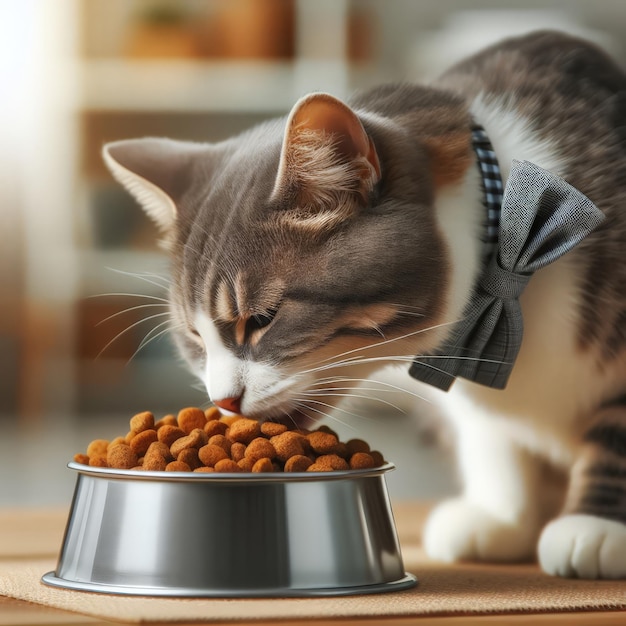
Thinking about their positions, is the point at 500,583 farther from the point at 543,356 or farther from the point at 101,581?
the point at 101,581

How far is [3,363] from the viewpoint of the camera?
12.3 feet

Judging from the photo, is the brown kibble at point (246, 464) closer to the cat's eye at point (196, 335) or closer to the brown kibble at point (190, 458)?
the brown kibble at point (190, 458)

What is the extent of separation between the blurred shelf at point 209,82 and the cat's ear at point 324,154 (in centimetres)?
270

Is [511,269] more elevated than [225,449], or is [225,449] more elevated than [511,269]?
[511,269]

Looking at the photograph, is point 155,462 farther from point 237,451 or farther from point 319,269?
point 319,269

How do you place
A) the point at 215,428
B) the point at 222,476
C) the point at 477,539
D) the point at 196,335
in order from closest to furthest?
the point at 222,476, the point at 215,428, the point at 196,335, the point at 477,539

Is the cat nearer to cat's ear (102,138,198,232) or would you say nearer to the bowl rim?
cat's ear (102,138,198,232)

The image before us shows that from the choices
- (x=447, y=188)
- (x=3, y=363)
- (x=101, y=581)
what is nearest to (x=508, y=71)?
(x=447, y=188)

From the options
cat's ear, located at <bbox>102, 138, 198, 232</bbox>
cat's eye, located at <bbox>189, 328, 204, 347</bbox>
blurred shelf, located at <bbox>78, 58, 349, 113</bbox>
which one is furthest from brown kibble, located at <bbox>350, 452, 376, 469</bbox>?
blurred shelf, located at <bbox>78, 58, 349, 113</bbox>

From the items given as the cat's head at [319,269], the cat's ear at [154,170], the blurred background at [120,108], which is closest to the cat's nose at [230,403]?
the cat's head at [319,269]

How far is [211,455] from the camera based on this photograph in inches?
33.5

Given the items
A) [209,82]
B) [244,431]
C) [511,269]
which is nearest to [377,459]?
[244,431]

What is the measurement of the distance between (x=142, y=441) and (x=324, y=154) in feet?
1.00

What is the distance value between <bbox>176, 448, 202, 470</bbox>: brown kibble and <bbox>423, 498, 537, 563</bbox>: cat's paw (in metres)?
0.41
